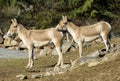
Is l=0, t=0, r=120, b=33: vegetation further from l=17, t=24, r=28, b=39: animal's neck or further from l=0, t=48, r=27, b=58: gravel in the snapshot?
l=17, t=24, r=28, b=39: animal's neck

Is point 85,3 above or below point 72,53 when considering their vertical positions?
above

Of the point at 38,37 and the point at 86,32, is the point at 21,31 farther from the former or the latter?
the point at 86,32

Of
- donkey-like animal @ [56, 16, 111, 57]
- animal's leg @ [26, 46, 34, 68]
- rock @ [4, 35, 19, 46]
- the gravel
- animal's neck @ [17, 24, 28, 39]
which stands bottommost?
the gravel

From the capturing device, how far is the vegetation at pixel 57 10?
37.3 metres

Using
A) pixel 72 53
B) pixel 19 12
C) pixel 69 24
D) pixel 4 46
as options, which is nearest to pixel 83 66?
pixel 69 24

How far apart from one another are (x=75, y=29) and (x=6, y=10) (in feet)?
70.2

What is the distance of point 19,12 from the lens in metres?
40.9

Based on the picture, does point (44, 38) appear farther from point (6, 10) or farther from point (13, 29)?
point (6, 10)

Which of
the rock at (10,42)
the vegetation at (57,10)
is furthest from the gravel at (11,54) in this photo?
the vegetation at (57,10)

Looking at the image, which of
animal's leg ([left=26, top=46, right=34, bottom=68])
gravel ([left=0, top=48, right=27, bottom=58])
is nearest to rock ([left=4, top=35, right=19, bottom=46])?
gravel ([left=0, top=48, right=27, bottom=58])

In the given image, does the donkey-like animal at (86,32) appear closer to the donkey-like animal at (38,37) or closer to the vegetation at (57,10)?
the donkey-like animal at (38,37)

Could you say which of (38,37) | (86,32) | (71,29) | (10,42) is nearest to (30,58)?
(38,37)

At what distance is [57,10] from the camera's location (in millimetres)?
39375

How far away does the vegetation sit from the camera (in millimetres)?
37312
